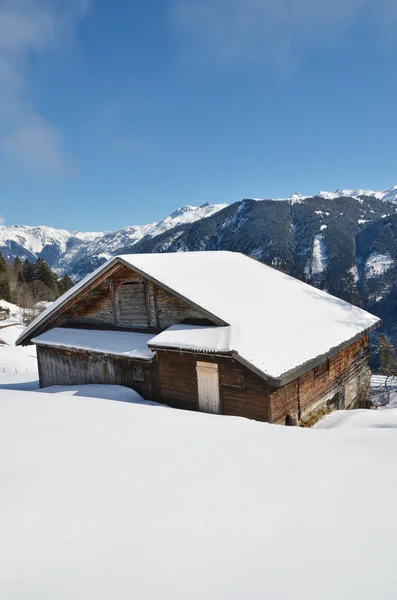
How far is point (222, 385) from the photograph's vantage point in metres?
10.8

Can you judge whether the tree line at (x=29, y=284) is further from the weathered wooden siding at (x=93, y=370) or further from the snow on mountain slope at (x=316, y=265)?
the snow on mountain slope at (x=316, y=265)

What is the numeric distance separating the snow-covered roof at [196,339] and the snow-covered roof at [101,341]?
1.05 metres

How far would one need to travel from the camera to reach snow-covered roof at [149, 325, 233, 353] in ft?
33.7

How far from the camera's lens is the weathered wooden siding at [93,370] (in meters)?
12.9

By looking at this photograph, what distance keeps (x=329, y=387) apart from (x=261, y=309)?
3928mm

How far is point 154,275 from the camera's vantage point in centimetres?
1250

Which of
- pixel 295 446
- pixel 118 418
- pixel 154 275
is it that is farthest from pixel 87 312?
pixel 295 446

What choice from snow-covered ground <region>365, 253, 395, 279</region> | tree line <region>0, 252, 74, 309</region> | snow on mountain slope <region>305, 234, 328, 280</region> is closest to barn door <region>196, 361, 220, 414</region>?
tree line <region>0, 252, 74, 309</region>

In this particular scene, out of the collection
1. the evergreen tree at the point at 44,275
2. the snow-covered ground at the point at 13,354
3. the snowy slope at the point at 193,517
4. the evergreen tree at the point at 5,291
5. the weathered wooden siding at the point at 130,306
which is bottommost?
the snow-covered ground at the point at 13,354

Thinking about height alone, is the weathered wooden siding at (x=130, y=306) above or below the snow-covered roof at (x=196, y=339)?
above

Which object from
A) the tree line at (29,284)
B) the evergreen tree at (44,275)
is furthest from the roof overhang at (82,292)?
the evergreen tree at (44,275)

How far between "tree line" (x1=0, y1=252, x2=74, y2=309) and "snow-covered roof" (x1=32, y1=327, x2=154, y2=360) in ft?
178

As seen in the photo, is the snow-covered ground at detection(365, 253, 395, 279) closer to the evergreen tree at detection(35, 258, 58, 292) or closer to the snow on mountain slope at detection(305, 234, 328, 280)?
the snow on mountain slope at detection(305, 234, 328, 280)

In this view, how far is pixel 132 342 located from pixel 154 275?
8.68 ft
